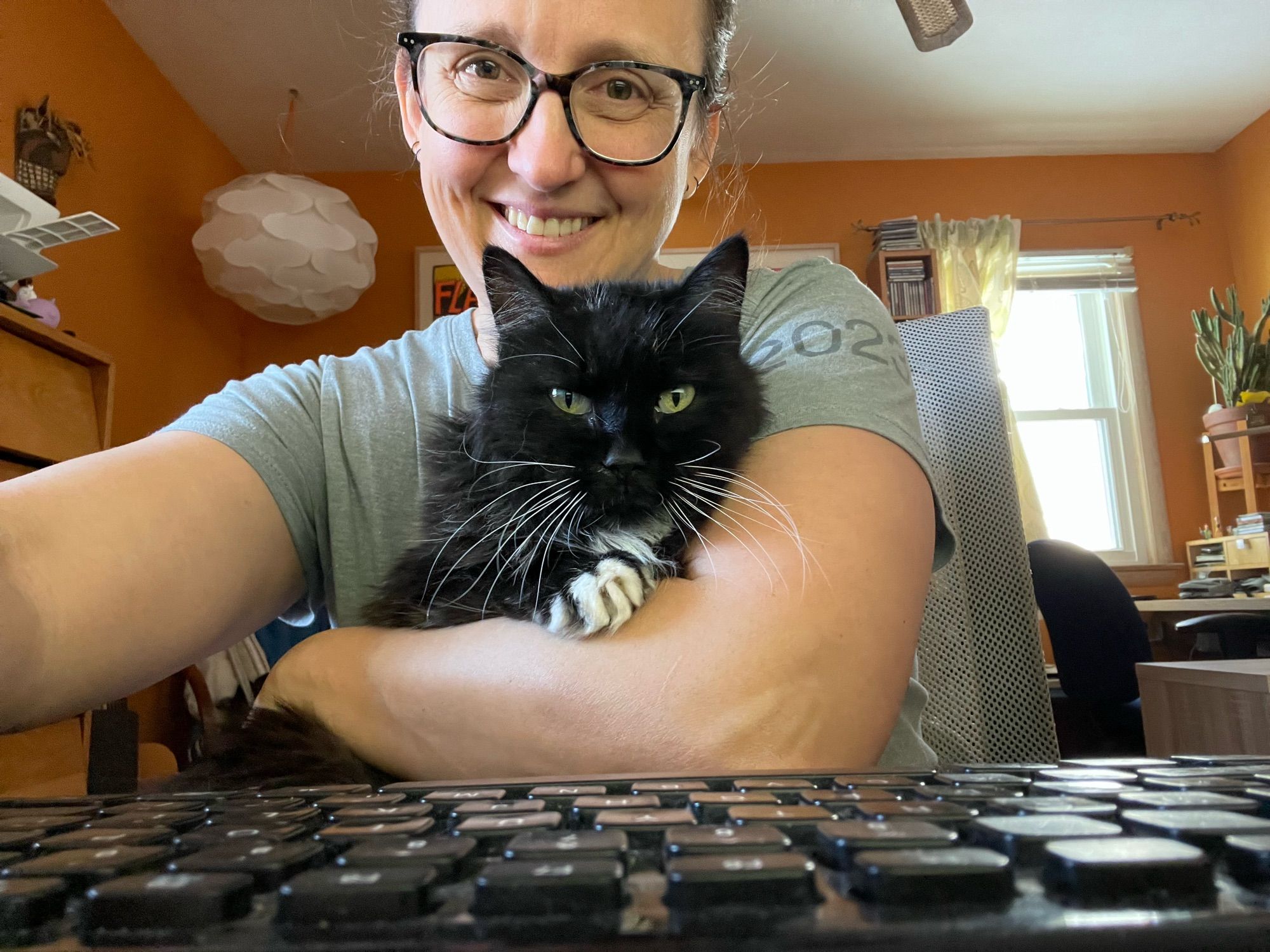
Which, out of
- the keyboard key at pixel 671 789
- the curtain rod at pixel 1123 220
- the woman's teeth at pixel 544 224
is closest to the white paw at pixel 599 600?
the keyboard key at pixel 671 789

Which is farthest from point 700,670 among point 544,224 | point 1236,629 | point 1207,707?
point 1236,629

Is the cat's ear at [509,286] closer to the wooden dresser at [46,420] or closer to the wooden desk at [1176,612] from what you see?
the wooden dresser at [46,420]

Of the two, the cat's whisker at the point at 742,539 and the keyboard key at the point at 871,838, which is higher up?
the cat's whisker at the point at 742,539

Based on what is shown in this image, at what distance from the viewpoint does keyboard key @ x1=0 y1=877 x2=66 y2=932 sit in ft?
0.65

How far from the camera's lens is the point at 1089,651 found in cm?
265

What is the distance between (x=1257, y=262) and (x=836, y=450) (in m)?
5.86

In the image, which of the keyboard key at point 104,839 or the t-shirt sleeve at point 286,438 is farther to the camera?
the t-shirt sleeve at point 286,438

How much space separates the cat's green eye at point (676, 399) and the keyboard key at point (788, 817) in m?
0.68

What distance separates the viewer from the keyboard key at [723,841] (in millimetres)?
239

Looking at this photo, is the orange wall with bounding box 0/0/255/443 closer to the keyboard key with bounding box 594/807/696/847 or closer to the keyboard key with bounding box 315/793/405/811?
the keyboard key with bounding box 315/793/405/811

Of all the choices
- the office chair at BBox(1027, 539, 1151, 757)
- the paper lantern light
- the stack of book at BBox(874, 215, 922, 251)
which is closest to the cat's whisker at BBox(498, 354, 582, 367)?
the office chair at BBox(1027, 539, 1151, 757)

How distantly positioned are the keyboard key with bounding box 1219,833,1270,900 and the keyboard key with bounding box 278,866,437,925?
8 cm

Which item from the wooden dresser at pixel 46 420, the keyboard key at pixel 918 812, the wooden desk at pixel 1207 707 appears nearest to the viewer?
the keyboard key at pixel 918 812

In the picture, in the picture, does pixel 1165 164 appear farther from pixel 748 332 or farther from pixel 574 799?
pixel 574 799
